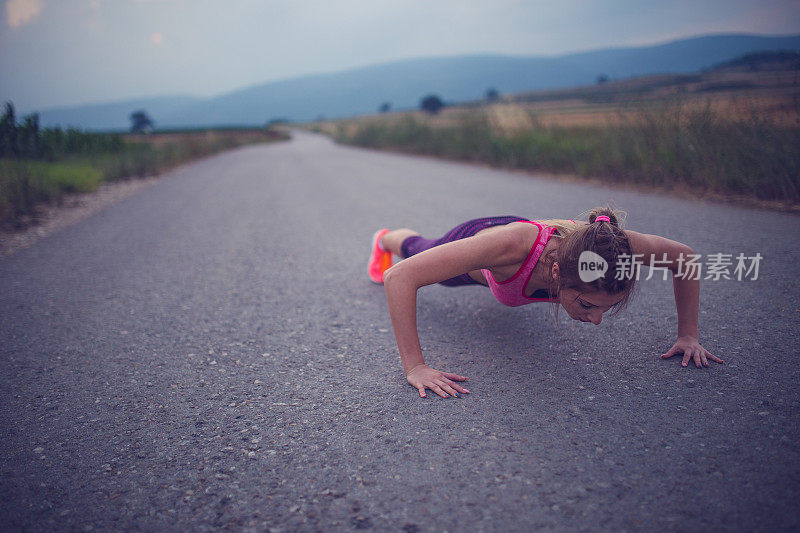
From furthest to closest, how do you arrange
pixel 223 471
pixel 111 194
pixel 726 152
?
pixel 111 194
pixel 726 152
pixel 223 471

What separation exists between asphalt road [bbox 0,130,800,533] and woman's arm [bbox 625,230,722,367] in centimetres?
10

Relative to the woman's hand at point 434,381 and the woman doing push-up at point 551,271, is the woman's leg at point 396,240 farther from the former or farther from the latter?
the woman's hand at point 434,381

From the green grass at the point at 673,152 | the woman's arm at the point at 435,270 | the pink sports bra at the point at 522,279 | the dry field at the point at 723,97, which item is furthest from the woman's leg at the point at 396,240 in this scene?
the dry field at the point at 723,97

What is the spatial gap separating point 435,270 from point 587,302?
65 cm

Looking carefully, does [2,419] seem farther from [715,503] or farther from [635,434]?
[715,503]

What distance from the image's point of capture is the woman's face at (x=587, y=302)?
1687 millimetres

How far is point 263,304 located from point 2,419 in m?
1.48

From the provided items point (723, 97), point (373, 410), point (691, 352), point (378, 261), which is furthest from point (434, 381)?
point (723, 97)

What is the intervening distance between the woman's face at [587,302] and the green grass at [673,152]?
472 centimetres

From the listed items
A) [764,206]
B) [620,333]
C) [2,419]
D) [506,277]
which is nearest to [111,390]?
[2,419]

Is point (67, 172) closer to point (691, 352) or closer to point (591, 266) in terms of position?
point (591, 266)

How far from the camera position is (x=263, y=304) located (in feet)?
9.98

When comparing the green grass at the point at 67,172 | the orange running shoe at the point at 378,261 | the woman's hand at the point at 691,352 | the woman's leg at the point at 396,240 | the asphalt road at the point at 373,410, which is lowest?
the asphalt road at the point at 373,410

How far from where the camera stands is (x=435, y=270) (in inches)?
69.5
